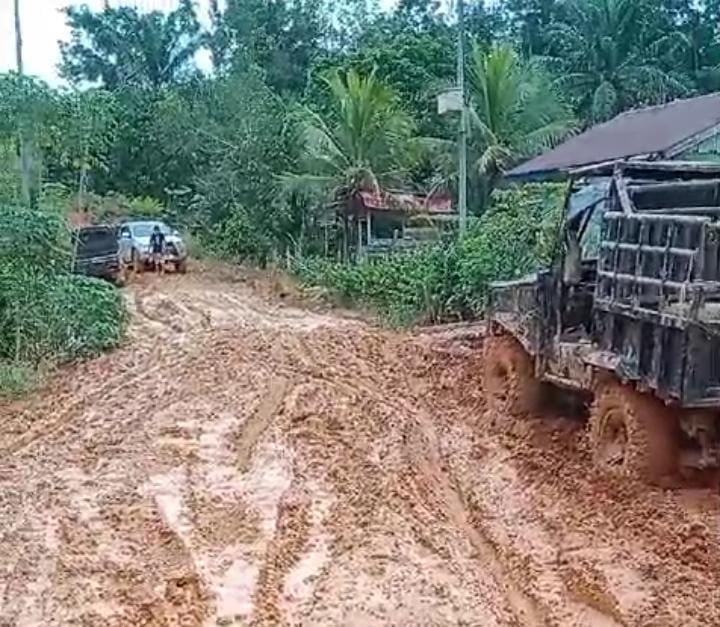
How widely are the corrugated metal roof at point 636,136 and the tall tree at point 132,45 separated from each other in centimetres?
2210

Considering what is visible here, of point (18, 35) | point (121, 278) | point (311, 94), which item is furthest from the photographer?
point (311, 94)

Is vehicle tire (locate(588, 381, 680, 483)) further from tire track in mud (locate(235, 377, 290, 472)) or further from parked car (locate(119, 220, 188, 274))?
parked car (locate(119, 220, 188, 274))

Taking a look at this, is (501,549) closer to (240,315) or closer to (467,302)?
(467,302)

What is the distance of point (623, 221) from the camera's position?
7.37 metres

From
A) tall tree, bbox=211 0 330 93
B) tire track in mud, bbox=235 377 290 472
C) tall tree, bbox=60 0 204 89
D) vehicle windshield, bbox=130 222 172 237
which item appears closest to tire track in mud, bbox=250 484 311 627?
tire track in mud, bbox=235 377 290 472

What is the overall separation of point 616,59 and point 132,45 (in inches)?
686

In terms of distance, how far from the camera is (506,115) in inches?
925

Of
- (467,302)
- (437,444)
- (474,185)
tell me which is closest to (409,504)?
(437,444)

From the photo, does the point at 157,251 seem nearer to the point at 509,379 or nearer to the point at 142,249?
the point at 142,249

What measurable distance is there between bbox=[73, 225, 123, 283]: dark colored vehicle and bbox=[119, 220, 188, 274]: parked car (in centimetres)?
91

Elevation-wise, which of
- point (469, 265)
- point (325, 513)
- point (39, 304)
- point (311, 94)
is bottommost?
point (325, 513)

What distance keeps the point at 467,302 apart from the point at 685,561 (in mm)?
10480

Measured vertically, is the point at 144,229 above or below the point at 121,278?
above

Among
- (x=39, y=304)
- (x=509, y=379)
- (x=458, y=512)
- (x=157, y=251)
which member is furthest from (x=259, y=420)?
(x=157, y=251)
